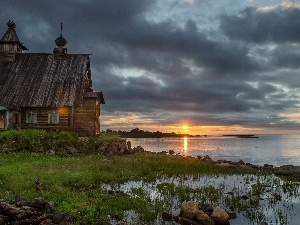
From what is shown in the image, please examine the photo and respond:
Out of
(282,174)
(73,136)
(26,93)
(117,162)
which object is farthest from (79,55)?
(282,174)

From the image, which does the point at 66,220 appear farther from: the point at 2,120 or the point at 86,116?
the point at 2,120

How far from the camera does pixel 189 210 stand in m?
13.5

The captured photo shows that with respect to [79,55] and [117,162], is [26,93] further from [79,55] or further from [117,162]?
[117,162]

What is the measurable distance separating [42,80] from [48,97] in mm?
3413

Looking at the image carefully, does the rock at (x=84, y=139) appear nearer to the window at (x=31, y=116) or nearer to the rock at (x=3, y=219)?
the window at (x=31, y=116)

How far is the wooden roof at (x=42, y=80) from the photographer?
3900 centimetres

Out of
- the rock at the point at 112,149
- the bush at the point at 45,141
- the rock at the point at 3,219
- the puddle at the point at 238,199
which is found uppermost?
the bush at the point at 45,141

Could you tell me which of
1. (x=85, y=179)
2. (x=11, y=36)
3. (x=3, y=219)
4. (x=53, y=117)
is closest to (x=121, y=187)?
(x=85, y=179)

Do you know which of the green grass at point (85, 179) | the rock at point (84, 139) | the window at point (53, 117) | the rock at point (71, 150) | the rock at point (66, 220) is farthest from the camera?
the window at point (53, 117)

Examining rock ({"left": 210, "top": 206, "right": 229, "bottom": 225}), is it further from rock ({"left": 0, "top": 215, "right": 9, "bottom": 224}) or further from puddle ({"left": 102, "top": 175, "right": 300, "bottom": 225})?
rock ({"left": 0, "top": 215, "right": 9, "bottom": 224})

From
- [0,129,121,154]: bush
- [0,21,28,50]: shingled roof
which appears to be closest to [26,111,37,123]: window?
[0,129,121,154]: bush

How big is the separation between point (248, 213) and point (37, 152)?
74.1ft

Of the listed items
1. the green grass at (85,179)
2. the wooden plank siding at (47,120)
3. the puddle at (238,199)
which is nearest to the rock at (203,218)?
the puddle at (238,199)

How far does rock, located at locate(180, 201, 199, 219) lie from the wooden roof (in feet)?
88.1
